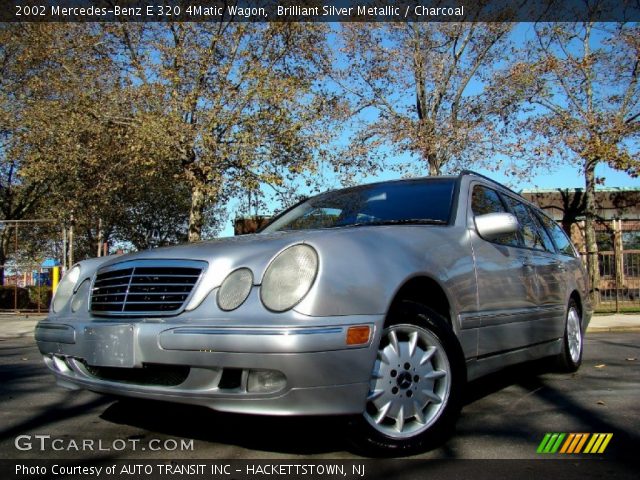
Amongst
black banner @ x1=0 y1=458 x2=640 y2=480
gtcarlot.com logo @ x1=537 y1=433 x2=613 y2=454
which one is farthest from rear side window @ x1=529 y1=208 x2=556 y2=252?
black banner @ x1=0 y1=458 x2=640 y2=480

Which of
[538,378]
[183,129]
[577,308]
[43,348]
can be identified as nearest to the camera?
[43,348]

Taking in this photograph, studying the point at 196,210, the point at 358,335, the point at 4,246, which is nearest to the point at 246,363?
the point at 358,335

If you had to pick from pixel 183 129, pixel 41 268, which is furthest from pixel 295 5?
pixel 41 268

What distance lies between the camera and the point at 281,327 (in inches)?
96.0

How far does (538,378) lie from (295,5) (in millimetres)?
16883

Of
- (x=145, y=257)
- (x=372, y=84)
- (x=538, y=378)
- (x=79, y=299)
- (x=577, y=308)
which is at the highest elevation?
(x=372, y=84)

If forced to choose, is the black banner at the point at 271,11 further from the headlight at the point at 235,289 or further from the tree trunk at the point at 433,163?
the headlight at the point at 235,289

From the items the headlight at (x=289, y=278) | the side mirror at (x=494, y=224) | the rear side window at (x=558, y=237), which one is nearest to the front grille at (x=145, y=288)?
the headlight at (x=289, y=278)

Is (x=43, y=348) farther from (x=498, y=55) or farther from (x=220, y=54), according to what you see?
(x=498, y=55)

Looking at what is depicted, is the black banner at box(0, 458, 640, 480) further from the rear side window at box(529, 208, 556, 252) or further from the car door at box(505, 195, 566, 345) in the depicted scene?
the rear side window at box(529, 208, 556, 252)

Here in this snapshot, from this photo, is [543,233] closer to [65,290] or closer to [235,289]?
[235,289]

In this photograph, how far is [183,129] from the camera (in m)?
16.0

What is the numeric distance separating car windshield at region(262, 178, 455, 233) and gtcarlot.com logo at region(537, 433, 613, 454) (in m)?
1.36

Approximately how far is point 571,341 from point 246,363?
3843 mm
